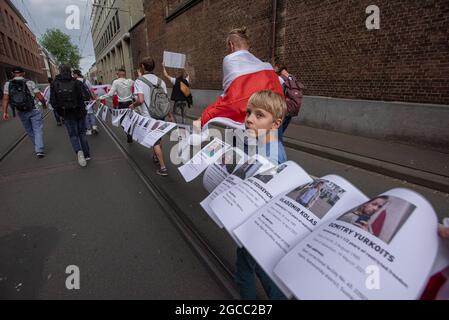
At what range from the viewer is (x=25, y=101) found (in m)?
5.89

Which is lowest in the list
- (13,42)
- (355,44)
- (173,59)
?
(173,59)

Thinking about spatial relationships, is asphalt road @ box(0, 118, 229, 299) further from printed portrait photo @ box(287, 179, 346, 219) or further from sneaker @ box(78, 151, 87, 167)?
printed portrait photo @ box(287, 179, 346, 219)

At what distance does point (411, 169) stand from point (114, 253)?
4911 millimetres

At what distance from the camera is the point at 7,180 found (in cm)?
482

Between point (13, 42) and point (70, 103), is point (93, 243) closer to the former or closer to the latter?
point (70, 103)

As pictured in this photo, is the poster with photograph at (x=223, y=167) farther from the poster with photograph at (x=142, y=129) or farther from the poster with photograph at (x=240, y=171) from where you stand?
the poster with photograph at (x=142, y=129)

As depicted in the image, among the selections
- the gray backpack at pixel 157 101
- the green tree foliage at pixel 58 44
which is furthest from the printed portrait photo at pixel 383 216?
the green tree foliage at pixel 58 44

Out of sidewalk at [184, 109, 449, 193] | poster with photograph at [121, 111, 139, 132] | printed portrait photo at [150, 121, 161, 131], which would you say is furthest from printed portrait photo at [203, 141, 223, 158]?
sidewalk at [184, 109, 449, 193]

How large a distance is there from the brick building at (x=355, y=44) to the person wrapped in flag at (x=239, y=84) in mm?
5464

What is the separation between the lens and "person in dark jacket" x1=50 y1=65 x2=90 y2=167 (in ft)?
16.8

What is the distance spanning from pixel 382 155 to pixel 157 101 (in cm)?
466

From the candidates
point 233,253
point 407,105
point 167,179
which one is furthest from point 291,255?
point 407,105

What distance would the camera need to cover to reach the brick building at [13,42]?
29.4 m

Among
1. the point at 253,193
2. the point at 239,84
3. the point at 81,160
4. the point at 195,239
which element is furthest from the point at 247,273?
the point at 81,160
